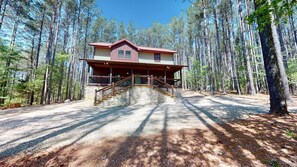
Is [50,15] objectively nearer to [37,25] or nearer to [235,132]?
[37,25]

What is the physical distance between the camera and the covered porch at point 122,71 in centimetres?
1368

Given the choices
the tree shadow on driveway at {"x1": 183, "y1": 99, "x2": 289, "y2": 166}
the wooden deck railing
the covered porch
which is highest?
the covered porch

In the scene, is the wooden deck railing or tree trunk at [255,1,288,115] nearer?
tree trunk at [255,1,288,115]

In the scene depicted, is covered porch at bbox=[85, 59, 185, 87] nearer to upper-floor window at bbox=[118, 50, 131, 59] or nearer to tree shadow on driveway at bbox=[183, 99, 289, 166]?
upper-floor window at bbox=[118, 50, 131, 59]

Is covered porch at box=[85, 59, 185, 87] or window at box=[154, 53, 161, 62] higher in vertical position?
window at box=[154, 53, 161, 62]

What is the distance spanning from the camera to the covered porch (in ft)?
44.9

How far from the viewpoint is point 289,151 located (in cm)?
274

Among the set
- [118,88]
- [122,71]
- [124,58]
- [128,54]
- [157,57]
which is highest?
[128,54]

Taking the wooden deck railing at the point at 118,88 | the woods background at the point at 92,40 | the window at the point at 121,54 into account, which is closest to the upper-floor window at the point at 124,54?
the window at the point at 121,54

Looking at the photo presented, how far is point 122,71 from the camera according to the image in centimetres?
1641

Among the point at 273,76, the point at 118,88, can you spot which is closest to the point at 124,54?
the point at 118,88

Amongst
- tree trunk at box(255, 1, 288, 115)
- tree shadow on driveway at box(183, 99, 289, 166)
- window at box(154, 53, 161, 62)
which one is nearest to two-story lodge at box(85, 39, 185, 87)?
window at box(154, 53, 161, 62)

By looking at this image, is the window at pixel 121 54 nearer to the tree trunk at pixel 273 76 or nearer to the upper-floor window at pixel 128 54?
the upper-floor window at pixel 128 54

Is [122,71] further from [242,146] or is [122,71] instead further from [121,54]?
[242,146]
